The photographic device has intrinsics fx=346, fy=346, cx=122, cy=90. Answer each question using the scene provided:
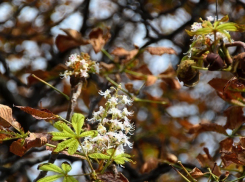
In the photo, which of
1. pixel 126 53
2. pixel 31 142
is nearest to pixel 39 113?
pixel 31 142

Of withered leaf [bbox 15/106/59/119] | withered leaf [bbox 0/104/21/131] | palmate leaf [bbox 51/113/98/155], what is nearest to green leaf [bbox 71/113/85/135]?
palmate leaf [bbox 51/113/98/155]

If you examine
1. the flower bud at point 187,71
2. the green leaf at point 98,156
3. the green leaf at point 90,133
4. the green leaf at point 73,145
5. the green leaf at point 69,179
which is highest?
the flower bud at point 187,71

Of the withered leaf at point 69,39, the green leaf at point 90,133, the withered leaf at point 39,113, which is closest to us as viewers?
the green leaf at point 90,133

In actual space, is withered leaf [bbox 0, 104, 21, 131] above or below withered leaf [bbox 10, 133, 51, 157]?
above

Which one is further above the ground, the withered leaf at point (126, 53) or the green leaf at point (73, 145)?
the green leaf at point (73, 145)

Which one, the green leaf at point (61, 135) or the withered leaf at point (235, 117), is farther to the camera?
the withered leaf at point (235, 117)

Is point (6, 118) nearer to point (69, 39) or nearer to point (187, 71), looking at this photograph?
point (187, 71)

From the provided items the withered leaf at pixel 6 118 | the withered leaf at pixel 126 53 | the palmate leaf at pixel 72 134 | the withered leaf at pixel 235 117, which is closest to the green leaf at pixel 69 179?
the palmate leaf at pixel 72 134

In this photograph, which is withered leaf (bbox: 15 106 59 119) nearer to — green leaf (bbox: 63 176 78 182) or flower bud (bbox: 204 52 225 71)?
green leaf (bbox: 63 176 78 182)

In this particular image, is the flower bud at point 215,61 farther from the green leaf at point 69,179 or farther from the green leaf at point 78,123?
the green leaf at point 69,179

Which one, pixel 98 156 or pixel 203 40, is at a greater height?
pixel 203 40

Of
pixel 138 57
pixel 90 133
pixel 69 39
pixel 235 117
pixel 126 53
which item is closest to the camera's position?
pixel 90 133

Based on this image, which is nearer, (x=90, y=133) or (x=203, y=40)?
(x=90, y=133)

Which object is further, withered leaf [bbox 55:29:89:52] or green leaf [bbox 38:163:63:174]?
withered leaf [bbox 55:29:89:52]
